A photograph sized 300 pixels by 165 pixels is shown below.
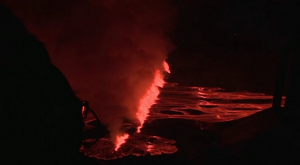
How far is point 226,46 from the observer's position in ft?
95.9

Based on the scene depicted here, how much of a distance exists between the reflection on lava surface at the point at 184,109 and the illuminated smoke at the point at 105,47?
0.58 metres

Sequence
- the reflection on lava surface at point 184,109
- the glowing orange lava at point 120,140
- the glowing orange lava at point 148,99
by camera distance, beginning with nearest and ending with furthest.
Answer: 1. the reflection on lava surface at point 184,109
2. the glowing orange lava at point 120,140
3. the glowing orange lava at point 148,99

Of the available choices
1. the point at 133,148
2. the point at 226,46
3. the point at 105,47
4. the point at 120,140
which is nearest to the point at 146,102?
the point at 105,47

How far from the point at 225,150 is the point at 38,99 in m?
4.79

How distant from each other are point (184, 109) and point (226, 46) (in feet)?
66.2

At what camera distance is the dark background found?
53.6ft

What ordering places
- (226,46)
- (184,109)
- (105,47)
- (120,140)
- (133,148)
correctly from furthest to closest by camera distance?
(226,46) < (105,47) < (184,109) < (120,140) < (133,148)

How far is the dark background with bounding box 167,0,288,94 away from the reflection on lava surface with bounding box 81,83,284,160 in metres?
1.59

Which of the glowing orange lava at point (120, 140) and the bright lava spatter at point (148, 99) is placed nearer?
the glowing orange lava at point (120, 140)

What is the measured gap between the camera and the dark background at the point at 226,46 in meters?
16.3

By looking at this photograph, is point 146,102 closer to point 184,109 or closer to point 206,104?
point 184,109

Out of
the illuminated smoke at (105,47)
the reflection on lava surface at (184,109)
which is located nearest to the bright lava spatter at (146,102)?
the illuminated smoke at (105,47)

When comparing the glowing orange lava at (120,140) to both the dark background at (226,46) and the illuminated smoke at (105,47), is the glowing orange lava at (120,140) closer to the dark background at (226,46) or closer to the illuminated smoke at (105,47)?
the illuminated smoke at (105,47)

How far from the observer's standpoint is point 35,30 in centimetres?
929
